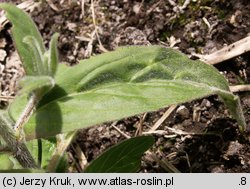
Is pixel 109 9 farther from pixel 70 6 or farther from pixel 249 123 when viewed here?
pixel 249 123

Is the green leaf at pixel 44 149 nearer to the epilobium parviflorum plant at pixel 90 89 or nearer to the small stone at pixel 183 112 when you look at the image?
the epilobium parviflorum plant at pixel 90 89

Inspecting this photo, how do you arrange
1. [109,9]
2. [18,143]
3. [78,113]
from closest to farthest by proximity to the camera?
[78,113] < [18,143] < [109,9]

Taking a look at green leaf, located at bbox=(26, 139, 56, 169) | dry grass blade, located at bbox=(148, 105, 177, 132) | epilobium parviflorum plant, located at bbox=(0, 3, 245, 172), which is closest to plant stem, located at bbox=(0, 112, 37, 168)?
epilobium parviflorum plant, located at bbox=(0, 3, 245, 172)

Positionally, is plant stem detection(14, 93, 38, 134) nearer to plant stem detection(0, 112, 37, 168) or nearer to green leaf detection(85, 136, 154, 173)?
plant stem detection(0, 112, 37, 168)

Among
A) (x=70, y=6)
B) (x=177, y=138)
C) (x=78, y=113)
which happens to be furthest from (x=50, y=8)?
(x=78, y=113)

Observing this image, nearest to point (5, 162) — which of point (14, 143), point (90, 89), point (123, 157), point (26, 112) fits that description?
point (14, 143)

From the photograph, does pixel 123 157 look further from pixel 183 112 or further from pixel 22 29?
pixel 22 29

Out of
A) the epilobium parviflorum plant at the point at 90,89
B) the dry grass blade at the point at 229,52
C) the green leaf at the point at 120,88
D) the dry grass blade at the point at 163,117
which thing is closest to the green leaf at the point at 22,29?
the epilobium parviflorum plant at the point at 90,89

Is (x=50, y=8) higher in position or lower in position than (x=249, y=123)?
higher
